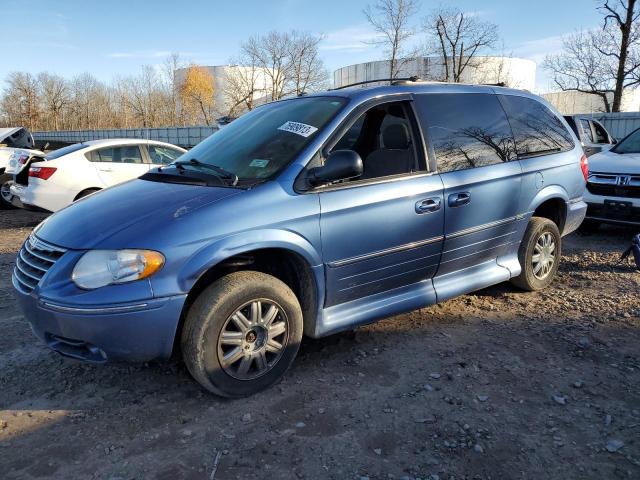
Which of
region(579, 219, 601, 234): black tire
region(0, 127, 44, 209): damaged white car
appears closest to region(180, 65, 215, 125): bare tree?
region(0, 127, 44, 209): damaged white car

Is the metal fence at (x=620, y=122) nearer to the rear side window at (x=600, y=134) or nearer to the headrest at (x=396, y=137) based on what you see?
the rear side window at (x=600, y=134)

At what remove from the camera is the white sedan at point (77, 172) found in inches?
323

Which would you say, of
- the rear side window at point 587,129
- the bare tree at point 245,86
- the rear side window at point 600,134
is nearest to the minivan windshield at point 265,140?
the rear side window at point 587,129

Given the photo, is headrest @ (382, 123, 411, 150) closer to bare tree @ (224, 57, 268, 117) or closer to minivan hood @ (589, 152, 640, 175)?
minivan hood @ (589, 152, 640, 175)

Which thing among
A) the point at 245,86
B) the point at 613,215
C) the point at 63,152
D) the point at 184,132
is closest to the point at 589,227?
the point at 613,215

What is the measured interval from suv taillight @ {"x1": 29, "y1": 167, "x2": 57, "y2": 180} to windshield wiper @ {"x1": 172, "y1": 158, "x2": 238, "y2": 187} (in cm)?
539

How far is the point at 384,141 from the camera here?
3.94 metres

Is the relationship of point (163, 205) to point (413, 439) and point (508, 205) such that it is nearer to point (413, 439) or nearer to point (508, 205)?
point (413, 439)

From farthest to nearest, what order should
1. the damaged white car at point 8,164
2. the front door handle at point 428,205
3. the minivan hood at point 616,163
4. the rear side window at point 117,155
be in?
the damaged white car at point 8,164 < the rear side window at point 117,155 < the minivan hood at point 616,163 < the front door handle at point 428,205

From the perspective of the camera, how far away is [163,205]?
303 centimetres

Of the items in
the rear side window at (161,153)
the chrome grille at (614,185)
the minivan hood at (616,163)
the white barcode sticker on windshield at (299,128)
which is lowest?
the chrome grille at (614,185)

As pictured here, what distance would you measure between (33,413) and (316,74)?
45825 millimetres

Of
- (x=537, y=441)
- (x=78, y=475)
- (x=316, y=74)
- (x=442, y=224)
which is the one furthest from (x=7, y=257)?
(x=316, y=74)

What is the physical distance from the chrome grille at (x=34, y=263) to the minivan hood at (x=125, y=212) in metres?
0.05
